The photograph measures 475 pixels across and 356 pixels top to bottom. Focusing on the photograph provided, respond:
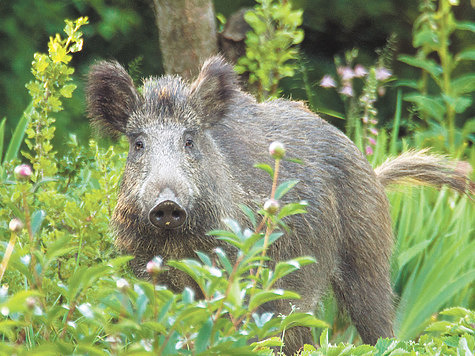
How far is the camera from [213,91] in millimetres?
3336

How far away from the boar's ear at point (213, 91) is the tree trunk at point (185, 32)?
4.26 feet

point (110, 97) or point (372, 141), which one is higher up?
point (110, 97)

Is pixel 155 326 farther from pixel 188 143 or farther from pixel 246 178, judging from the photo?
pixel 246 178

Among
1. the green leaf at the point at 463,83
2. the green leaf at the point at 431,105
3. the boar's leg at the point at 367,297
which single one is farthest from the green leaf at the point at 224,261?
the green leaf at the point at 463,83

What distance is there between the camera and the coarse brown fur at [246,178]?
3.05m

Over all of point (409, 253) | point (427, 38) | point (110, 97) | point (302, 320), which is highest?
point (427, 38)

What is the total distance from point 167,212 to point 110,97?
0.78 m

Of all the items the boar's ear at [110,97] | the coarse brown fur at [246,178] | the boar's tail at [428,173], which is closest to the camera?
the coarse brown fur at [246,178]

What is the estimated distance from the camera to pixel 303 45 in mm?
6883

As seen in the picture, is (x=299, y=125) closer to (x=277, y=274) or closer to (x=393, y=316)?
Answer: (x=393, y=316)

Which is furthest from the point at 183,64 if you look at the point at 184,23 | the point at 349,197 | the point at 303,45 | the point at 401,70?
the point at 401,70

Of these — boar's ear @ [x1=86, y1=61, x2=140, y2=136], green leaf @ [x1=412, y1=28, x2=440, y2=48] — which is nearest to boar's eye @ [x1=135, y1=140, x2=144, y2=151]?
boar's ear @ [x1=86, y1=61, x2=140, y2=136]

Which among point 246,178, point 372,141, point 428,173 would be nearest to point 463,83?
point 372,141

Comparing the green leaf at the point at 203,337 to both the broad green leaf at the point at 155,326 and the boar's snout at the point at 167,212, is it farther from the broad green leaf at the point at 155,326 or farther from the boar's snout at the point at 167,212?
the boar's snout at the point at 167,212
